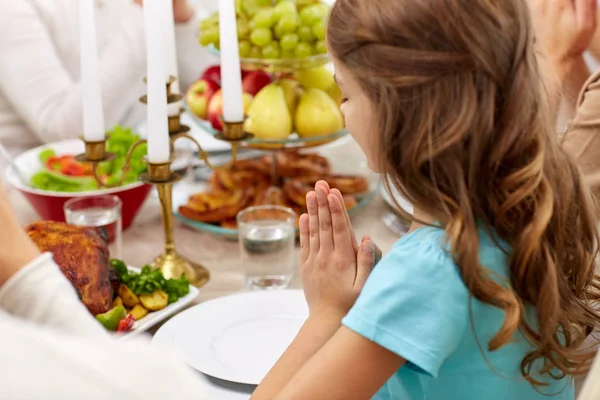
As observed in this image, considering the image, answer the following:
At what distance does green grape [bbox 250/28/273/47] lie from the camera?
1.53 metres

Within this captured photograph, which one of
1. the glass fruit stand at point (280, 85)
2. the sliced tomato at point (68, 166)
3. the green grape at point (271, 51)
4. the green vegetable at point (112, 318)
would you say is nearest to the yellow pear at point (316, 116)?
the glass fruit stand at point (280, 85)

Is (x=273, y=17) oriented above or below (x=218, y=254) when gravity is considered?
above

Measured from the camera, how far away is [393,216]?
5.36 ft

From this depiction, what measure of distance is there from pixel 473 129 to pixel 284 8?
2.67 ft

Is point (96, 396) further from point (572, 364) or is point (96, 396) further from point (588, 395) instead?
point (572, 364)

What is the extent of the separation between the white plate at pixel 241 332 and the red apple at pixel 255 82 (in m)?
0.53

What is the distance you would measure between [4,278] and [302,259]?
0.40 meters

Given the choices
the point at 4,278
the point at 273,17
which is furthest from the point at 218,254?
the point at 4,278

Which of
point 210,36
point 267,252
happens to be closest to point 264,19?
point 210,36

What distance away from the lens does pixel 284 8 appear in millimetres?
1543

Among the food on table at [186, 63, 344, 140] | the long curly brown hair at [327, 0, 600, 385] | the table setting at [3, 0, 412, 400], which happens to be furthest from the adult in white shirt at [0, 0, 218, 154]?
the long curly brown hair at [327, 0, 600, 385]

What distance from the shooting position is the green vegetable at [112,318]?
115 centimetres

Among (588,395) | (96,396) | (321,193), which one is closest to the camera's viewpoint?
(96,396)

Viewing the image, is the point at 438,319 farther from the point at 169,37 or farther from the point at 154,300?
the point at 169,37
